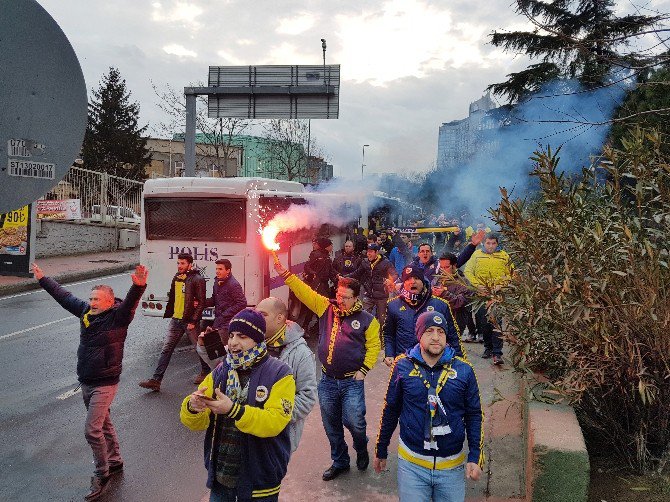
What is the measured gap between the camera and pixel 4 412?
275 inches

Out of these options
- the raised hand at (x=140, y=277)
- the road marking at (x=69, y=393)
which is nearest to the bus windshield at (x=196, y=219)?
the road marking at (x=69, y=393)

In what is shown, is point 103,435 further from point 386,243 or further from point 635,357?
point 386,243

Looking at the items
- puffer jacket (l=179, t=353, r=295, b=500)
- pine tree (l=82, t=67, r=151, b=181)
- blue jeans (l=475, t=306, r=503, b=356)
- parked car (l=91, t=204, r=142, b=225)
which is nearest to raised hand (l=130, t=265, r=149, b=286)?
puffer jacket (l=179, t=353, r=295, b=500)

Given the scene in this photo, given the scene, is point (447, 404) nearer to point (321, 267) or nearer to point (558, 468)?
point (558, 468)

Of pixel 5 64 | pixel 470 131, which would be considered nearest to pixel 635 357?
pixel 5 64

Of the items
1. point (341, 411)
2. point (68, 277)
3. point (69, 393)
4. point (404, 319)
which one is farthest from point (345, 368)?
point (68, 277)

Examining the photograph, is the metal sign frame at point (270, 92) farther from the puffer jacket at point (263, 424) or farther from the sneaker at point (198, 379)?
the puffer jacket at point (263, 424)

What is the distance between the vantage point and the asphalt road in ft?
17.2

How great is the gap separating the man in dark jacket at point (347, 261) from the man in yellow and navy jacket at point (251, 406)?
798cm

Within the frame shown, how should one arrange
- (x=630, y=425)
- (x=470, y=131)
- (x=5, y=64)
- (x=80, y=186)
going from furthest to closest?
(x=470, y=131) → (x=80, y=186) → (x=630, y=425) → (x=5, y=64)

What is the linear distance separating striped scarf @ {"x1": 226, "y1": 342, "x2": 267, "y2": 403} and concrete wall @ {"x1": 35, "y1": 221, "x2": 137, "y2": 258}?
22.2 m

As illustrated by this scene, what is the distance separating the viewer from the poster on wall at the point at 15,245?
17.8 meters

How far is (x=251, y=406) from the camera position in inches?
123

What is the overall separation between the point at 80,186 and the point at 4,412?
19.3 meters
